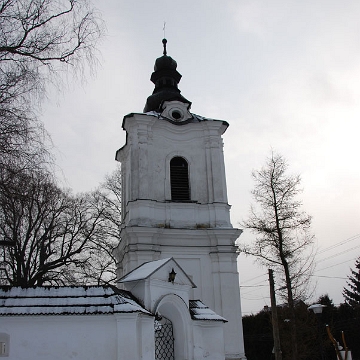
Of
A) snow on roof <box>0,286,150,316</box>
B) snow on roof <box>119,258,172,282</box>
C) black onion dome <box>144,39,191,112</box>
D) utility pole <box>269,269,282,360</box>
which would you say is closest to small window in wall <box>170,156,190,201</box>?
black onion dome <box>144,39,191,112</box>

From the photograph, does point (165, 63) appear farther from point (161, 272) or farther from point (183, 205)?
point (161, 272)

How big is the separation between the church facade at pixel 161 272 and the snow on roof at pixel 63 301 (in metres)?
0.02

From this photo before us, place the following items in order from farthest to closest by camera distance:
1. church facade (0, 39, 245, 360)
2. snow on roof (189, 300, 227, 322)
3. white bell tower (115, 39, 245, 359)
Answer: white bell tower (115, 39, 245, 359), snow on roof (189, 300, 227, 322), church facade (0, 39, 245, 360)

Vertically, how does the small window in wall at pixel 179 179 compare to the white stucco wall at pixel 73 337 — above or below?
above

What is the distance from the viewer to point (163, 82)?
957 inches

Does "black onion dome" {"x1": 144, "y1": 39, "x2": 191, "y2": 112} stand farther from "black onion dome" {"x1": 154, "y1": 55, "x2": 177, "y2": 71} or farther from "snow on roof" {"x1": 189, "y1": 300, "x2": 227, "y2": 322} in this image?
"snow on roof" {"x1": 189, "y1": 300, "x2": 227, "y2": 322}

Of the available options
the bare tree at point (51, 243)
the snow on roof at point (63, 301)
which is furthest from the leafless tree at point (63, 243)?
the snow on roof at point (63, 301)

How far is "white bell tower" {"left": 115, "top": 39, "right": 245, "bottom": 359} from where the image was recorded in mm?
18109

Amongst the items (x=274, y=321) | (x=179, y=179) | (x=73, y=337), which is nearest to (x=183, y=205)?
(x=179, y=179)

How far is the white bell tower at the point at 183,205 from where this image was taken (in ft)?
59.4

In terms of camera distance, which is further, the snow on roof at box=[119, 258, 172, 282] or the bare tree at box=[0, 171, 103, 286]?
the bare tree at box=[0, 171, 103, 286]

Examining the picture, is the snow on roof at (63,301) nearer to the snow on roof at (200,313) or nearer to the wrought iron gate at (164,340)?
the wrought iron gate at (164,340)

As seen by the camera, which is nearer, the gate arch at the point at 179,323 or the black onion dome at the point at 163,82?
the gate arch at the point at 179,323

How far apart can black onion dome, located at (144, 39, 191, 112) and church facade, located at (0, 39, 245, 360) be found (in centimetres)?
6
